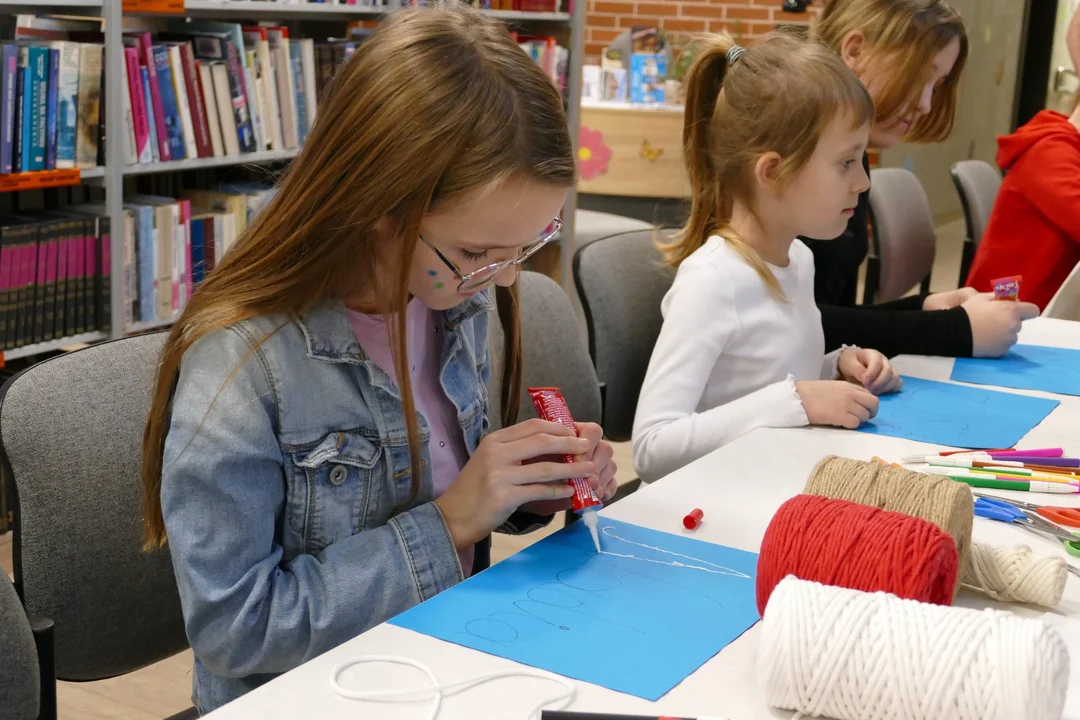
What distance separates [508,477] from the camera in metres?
1.07

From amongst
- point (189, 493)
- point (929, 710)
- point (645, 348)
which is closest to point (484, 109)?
point (189, 493)

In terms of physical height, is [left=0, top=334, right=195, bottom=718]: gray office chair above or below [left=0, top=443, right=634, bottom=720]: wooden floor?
above

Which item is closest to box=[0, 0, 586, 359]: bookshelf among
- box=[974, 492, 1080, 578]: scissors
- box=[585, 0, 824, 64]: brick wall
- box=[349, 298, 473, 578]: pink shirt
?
box=[349, 298, 473, 578]: pink shirt

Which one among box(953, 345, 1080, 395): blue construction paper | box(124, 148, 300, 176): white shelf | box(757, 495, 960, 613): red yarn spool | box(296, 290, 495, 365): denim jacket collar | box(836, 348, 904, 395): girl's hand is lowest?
box(953, 345, 1080, 395): blue construction paper

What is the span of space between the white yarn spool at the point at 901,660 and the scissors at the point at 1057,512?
45 cm

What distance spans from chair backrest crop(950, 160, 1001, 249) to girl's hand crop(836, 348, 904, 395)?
6.70 ft

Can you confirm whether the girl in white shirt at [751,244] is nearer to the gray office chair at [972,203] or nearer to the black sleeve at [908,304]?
the black sleeve at [908,304]

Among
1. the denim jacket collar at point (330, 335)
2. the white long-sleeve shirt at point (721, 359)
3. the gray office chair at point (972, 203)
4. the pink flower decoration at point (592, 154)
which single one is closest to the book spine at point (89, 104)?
the white long-sleeve shirt at point (721, 359)

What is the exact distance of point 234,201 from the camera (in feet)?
10.3

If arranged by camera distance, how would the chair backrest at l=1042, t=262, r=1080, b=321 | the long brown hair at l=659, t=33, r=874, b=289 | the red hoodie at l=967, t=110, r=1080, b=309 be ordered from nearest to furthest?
1. the long brown hair at l=659, t=33, r=874, b=289
2. the chair backrest at l=1042, t=262, r=1080, b=321
3. the red hoodie at l=967, t=110, r=1080, b=309

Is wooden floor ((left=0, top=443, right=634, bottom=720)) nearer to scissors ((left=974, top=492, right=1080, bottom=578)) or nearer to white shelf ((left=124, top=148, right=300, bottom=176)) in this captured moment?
white shelf ((left=124, top=148, right=300, bottom=176))

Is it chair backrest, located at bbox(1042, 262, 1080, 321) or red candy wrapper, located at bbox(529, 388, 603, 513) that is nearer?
red candy wrapper, located at bbox(529, 388, 603, 513)

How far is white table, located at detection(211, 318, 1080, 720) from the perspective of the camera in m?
0.80

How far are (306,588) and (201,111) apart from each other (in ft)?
7.16
